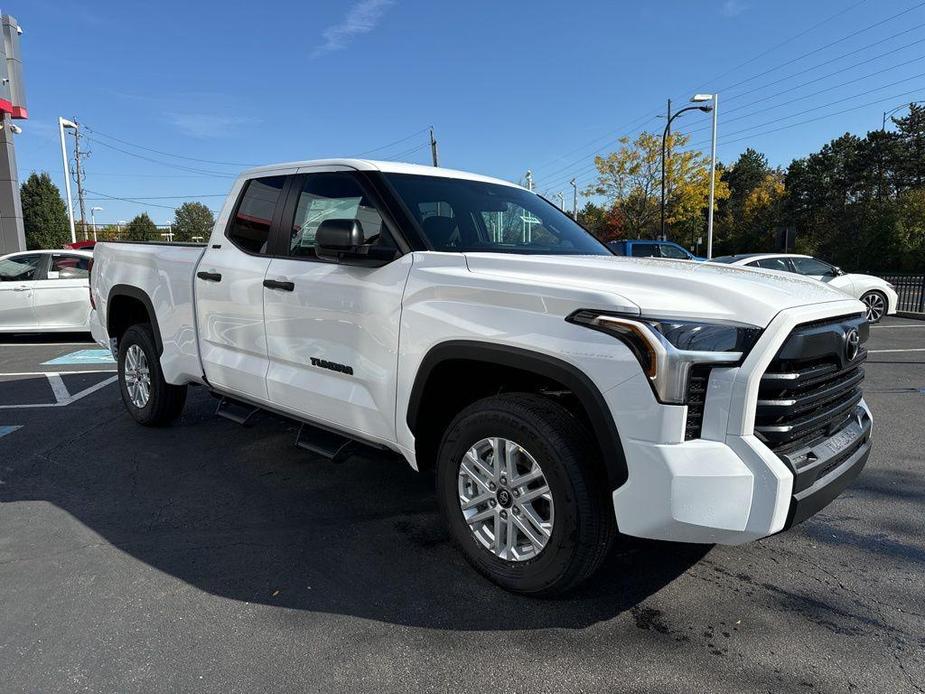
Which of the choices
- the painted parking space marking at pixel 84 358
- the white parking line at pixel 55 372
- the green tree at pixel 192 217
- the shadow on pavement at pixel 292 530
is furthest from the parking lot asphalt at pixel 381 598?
the green tree at pixel 192 217

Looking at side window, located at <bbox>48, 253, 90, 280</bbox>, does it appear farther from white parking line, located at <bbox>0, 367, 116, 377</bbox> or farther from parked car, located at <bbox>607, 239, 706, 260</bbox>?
parked car, located at <bbox>607, 239, 706, 260</bbox>

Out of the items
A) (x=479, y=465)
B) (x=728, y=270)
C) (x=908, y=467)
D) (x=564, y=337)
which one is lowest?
(x=908, y=467)

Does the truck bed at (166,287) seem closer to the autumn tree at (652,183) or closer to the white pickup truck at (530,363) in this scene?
the white pickup truck at (530,363)

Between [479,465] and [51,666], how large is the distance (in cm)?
182

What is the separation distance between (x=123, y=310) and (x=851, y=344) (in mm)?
5572

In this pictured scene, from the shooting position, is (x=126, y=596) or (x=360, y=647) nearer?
(x=360, y=647)

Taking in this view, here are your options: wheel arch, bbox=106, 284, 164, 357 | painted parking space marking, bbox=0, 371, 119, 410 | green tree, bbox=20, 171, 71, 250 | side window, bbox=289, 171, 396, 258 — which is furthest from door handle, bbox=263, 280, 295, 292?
green tree, bbox=20, 171, 71, 250

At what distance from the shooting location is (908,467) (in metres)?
4.47

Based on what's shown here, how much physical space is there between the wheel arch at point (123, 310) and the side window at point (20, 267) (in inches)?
263

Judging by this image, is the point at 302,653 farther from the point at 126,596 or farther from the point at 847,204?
the point at 847,204

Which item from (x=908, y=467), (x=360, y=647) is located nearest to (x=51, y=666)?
(x=360, y=647)

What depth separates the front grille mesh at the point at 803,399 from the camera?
2316 millimetres

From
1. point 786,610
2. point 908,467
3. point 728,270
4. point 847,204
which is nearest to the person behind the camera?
point 786,610

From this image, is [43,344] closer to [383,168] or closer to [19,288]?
[19,288]
